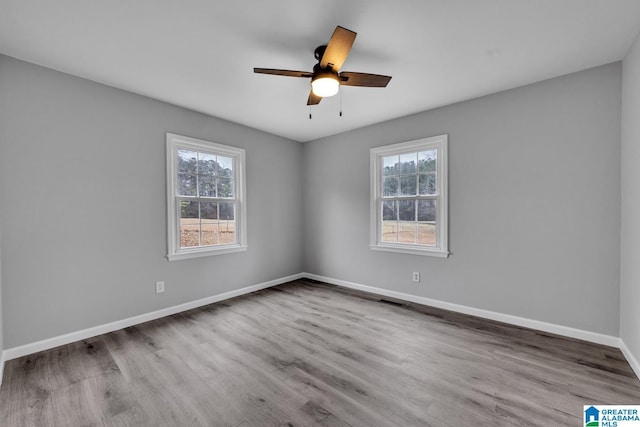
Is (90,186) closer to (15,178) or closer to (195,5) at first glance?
(15,178)

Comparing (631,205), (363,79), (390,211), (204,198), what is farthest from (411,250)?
(204,198)

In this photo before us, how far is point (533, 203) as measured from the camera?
2.89m

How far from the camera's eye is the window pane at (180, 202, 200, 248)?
11.5ft

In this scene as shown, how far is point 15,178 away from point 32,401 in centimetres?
182

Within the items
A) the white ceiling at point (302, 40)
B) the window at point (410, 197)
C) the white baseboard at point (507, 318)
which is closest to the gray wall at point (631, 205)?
the white baseboard at point (507, 318)

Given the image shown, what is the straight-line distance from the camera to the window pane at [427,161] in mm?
3671

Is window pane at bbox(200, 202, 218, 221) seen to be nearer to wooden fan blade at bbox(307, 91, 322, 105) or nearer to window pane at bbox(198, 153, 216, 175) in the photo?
window pane at bbox(198, 153, 216, 175)

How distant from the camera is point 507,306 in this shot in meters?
3.06

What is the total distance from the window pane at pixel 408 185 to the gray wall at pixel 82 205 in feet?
9.19

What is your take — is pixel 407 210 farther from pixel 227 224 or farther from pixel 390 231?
pixel 227 224

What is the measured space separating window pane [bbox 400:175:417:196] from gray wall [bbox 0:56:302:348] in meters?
2.80

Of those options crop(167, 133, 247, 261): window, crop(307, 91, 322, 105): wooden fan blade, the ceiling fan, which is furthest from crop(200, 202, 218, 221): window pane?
the ceiling fan

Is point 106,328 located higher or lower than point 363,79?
lower

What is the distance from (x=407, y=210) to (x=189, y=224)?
9.89 feet
